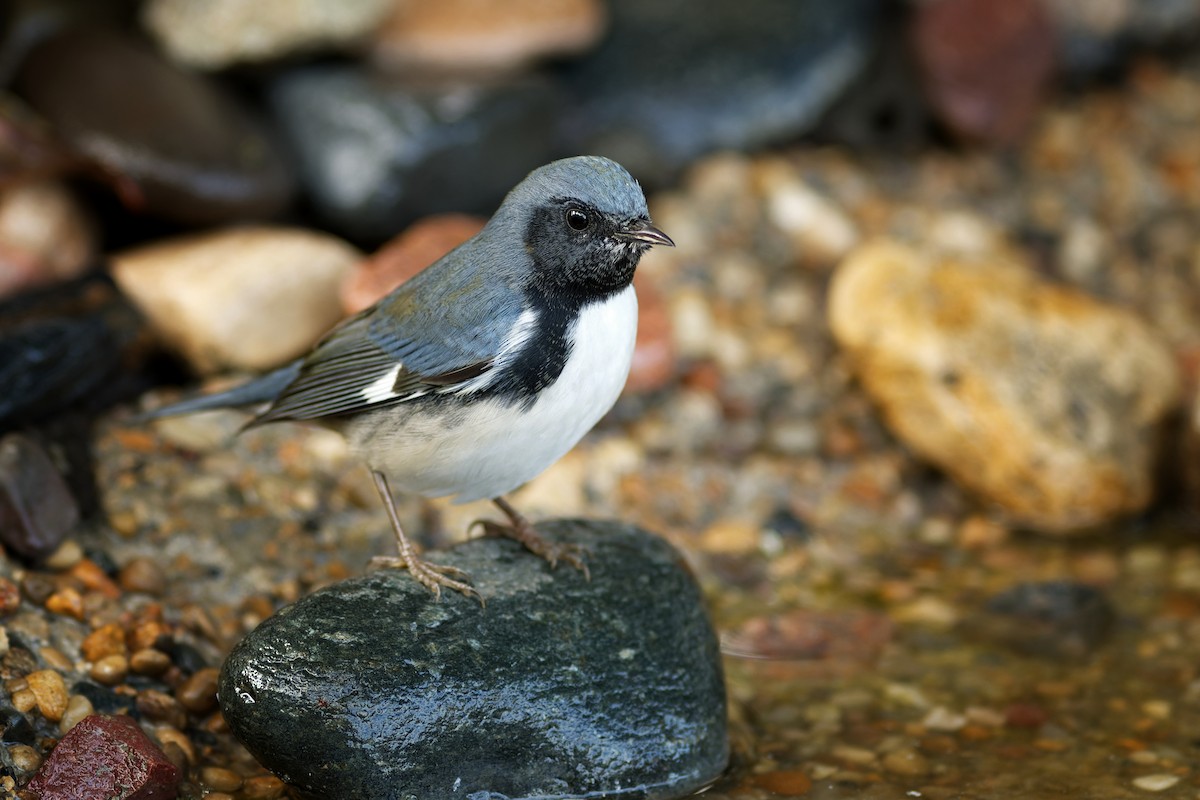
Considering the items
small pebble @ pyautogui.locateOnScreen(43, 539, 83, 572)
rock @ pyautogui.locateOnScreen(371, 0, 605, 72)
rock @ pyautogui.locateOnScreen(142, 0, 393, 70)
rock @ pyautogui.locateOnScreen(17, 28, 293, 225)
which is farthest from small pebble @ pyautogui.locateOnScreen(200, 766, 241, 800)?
rock @ pyautogui.locateOnScreen(371, 0, 605, 72)

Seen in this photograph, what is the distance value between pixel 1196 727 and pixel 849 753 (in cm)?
123

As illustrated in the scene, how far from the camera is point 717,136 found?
26.2ft

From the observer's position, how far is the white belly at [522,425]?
161 inches

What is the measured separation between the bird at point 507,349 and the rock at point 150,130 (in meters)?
2.51

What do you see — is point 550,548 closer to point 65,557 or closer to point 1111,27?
point 65,557

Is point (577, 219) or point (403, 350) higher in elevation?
point (577, 219)

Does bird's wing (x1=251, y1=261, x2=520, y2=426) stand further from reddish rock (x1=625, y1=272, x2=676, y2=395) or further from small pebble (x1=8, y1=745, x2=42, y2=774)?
reddish rock (x1=625, y1=272, x2=676, y2=395)

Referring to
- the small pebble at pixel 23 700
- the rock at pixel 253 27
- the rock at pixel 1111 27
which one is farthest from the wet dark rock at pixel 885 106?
the small pebble at pixel 23 700

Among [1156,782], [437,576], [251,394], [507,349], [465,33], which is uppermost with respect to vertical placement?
[465,33]

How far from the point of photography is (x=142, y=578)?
16.3ft

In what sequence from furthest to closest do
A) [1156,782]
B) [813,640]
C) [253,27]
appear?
[253,27] < [813,640] < [1156,782]

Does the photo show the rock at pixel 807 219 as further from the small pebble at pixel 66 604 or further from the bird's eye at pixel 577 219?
the small pebble at pixel 66 604

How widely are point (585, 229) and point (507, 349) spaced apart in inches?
17.3

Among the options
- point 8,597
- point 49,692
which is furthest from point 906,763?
point 8,597
